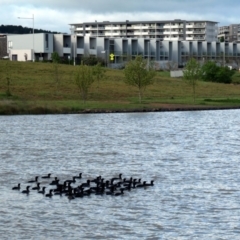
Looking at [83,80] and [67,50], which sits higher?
Result: [67,50]

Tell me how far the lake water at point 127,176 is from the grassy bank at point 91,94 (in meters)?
14.6

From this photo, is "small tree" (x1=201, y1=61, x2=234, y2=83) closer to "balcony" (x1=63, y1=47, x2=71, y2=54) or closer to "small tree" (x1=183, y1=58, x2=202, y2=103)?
"small tree" (x1=183, y1=58, x2=202, y2=103)

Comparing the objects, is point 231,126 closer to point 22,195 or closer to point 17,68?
point 22,195

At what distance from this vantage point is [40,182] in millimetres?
34562

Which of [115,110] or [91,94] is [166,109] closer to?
[115,110]

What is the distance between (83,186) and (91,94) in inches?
2897

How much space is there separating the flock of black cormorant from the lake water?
0.40 metres

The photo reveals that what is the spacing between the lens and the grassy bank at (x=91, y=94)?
88.0m

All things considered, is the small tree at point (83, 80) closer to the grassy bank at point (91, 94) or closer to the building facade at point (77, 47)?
the grassy bank at point (91, 94)

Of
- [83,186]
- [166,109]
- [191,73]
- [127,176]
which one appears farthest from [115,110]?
[83,186]

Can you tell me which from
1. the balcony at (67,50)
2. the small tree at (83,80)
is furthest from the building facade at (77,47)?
the small tree at (83,80)

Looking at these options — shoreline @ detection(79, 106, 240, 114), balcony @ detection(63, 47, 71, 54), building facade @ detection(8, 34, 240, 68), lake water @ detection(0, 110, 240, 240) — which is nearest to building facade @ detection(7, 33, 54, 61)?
building facade @ detection(8, 34, 240, 68)

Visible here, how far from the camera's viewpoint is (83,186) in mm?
32469

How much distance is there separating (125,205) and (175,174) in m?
8.94
